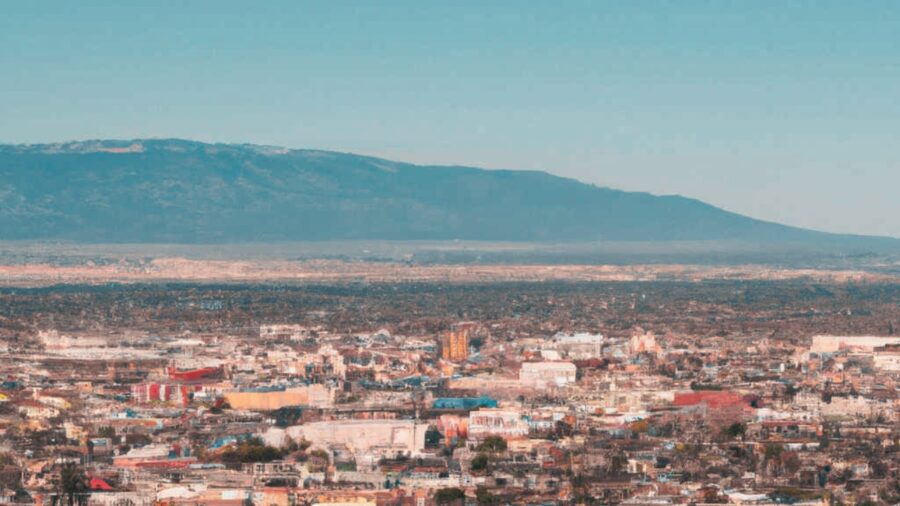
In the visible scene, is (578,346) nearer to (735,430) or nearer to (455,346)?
(455,346)

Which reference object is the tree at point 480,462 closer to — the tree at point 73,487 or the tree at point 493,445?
the tree at point 493,445

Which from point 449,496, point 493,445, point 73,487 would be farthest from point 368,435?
point 73,487

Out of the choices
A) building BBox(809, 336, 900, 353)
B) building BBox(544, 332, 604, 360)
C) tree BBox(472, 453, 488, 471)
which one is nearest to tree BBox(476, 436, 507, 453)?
tree BBox(472, 453, 488, 471)

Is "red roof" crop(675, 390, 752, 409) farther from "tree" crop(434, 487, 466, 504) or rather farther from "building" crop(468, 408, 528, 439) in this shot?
"tree" crop(434, 487, 466, 504)

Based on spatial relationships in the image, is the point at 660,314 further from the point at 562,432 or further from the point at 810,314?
the point at 562,432

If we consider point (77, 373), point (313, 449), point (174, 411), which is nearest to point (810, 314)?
point (77, 373)

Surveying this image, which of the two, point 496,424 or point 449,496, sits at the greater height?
point 496,424

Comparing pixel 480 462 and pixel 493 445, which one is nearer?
pixel 480 462

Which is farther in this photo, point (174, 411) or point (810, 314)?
point (810, 314)

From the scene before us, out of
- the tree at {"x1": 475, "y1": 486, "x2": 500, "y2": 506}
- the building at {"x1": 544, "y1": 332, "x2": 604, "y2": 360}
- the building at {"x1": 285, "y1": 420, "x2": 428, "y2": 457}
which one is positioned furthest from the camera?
the building at {"x1": 544, "y1": 332, "x2": 604, "y2": 360}
